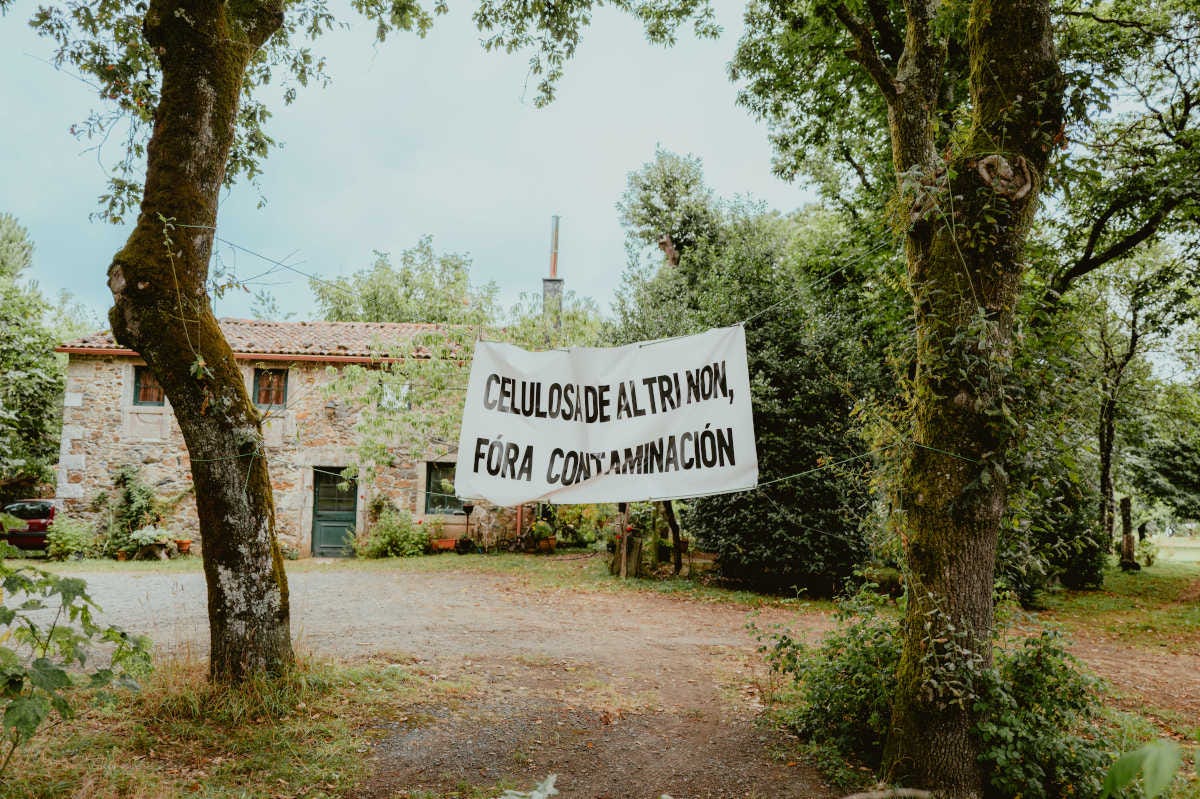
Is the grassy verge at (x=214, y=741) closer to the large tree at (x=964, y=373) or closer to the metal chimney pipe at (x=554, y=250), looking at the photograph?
the large tree at (x=964, y=373)

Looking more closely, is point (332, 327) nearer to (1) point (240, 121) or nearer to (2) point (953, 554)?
(1) point (240, 121)

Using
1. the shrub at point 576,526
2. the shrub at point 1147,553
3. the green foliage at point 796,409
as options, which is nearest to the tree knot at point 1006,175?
the green foliage at point 796,409

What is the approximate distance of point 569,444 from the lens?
4.62 m

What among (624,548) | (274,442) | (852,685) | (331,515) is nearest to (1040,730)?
(852,685)

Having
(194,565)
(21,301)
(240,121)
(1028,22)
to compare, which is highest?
(21,301)

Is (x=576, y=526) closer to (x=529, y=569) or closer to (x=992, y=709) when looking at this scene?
(x=529, y=569)

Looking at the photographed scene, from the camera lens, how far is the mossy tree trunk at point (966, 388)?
3766mm

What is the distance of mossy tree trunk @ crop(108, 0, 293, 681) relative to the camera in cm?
477

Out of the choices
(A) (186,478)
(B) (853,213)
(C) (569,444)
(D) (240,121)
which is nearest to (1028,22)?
(C) (569,444)

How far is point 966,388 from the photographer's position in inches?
150

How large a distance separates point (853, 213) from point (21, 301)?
20521 mm

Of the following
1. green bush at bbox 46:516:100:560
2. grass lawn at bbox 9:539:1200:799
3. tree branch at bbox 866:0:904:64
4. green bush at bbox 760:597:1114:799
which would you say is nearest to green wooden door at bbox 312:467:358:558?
green bush at bbox 46:516:100:560

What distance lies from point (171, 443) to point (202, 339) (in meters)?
12.5

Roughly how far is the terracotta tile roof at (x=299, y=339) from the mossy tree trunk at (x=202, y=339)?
813cm
